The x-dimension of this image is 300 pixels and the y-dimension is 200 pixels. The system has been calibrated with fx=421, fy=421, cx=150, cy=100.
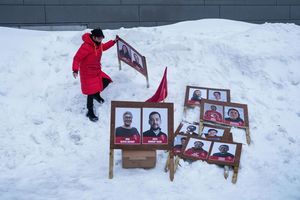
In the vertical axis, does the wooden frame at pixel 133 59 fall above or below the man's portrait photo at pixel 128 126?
above

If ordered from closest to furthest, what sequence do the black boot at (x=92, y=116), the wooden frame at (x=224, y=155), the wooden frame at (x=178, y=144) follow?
the wooden frame at (x=224, y=155)
the wooden frame at (x=178, y=144)
the black boot at (x=92, y=116)

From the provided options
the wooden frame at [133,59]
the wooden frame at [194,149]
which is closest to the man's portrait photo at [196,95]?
the wooden frame at [133,59]

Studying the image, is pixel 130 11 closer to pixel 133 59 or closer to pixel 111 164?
pixel 133 59

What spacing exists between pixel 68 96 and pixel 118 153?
1990 mm

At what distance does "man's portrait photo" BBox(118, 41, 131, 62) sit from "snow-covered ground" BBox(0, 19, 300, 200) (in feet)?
1.79

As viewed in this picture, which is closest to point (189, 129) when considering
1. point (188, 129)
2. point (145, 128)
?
point (188, 129)

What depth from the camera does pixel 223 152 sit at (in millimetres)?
6637

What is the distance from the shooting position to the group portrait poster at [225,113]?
Answer: 25.0 feet

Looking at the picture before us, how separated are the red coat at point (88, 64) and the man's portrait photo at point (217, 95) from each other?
2.15m

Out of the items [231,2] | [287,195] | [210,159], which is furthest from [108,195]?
[231,2]

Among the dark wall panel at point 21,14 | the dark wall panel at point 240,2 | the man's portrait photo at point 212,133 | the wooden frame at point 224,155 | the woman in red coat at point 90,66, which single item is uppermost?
A: the dark wall panel at point 240,2

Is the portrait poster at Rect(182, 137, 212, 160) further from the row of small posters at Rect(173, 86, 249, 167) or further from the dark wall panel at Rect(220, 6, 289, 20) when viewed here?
the dark wall panel at Rect(220, 6, 289, 20)

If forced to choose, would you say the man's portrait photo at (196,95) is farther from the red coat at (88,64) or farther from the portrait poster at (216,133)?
the red coat at (88,64)

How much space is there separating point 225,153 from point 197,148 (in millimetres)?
448
